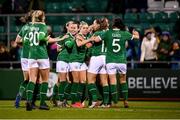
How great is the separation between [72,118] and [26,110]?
2414 millimetres

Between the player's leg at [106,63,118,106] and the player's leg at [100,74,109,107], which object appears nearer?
the player's leg at [106,63,118,106]

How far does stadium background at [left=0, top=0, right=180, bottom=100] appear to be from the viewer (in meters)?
24.7

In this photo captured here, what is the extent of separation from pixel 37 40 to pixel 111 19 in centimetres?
839

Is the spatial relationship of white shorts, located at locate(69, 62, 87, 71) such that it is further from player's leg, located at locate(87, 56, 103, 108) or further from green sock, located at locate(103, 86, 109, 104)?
green sock, located at locate(103, 86, 109, 104)

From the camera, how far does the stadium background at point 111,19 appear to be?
24719 mm

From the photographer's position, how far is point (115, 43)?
64.2 feet

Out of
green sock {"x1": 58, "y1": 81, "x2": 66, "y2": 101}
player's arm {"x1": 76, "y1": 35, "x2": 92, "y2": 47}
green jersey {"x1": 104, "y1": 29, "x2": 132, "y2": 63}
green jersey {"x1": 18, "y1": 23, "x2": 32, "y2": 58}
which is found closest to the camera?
green jersey {"x1": 18, "y1": 23, "x2": 32, "y2": 58}

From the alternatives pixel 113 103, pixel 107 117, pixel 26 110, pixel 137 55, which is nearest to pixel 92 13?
pixel 137 55

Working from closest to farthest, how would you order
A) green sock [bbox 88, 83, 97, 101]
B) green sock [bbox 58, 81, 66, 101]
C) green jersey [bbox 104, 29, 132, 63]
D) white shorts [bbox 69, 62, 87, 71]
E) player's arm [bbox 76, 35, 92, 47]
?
player's arm [bbox 76, 35, 92, 47], green jersey [bbox 104, 29, 132, 63], green sock [bbox 88, 83, 97, 101], white shorts [bbox 69, 62, 87, 71], green sock [bbox 58, 81, 66, 101]

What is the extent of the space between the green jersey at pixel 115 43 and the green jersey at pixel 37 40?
2.25m

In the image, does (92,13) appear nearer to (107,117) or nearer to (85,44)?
(85,44)

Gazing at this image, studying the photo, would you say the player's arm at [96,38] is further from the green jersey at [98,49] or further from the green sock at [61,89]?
the green sock at [61,89]

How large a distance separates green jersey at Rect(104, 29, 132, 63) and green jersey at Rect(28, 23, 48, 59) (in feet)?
7.37

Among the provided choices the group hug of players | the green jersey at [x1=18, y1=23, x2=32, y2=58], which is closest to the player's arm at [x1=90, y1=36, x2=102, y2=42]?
the group hug of players
